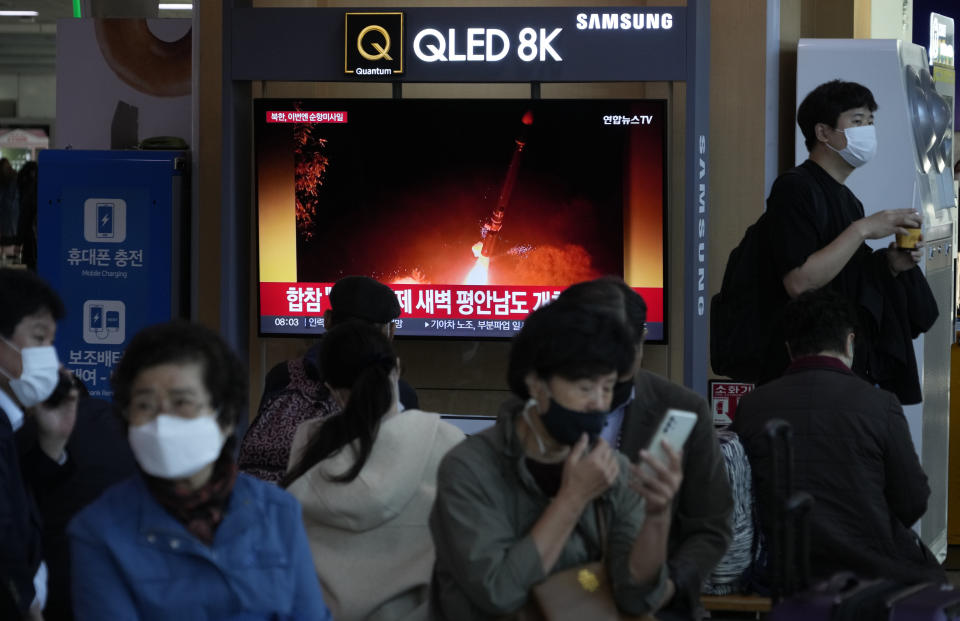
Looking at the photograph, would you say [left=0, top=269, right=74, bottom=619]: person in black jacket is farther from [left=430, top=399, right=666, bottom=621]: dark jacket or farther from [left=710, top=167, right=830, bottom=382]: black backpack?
[left=710, top=167, right=830, bottom=382]: black backpack

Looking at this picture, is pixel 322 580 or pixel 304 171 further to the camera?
pixel 304 171

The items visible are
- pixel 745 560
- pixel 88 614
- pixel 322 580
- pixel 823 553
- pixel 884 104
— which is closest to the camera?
pixel 88 614

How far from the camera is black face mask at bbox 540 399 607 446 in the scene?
257cm

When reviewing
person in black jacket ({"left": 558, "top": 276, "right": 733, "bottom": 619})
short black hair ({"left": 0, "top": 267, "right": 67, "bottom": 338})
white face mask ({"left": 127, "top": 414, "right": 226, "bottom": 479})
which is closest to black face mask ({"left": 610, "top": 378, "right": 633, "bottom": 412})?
person in black jacket ({"left": 558, "top": 276, "right": 733, "bottom": 619})

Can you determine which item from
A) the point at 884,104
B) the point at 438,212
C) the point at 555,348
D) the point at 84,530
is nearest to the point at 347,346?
the point at 555,348

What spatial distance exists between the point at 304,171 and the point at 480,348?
124 cm

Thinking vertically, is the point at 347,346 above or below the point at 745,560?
above

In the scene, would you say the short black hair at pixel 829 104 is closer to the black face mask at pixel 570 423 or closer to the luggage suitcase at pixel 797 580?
the luggage suitcase at pixel 797 580

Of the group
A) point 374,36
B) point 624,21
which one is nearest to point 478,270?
point 374,36

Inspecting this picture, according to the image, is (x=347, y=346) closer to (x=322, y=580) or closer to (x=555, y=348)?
(x=322, y=580)

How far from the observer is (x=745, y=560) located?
4.32 meters

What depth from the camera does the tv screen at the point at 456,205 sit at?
6.39 m

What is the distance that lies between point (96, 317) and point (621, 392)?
434 centimetres

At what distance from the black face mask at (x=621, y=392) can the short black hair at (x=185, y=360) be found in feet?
3.23
